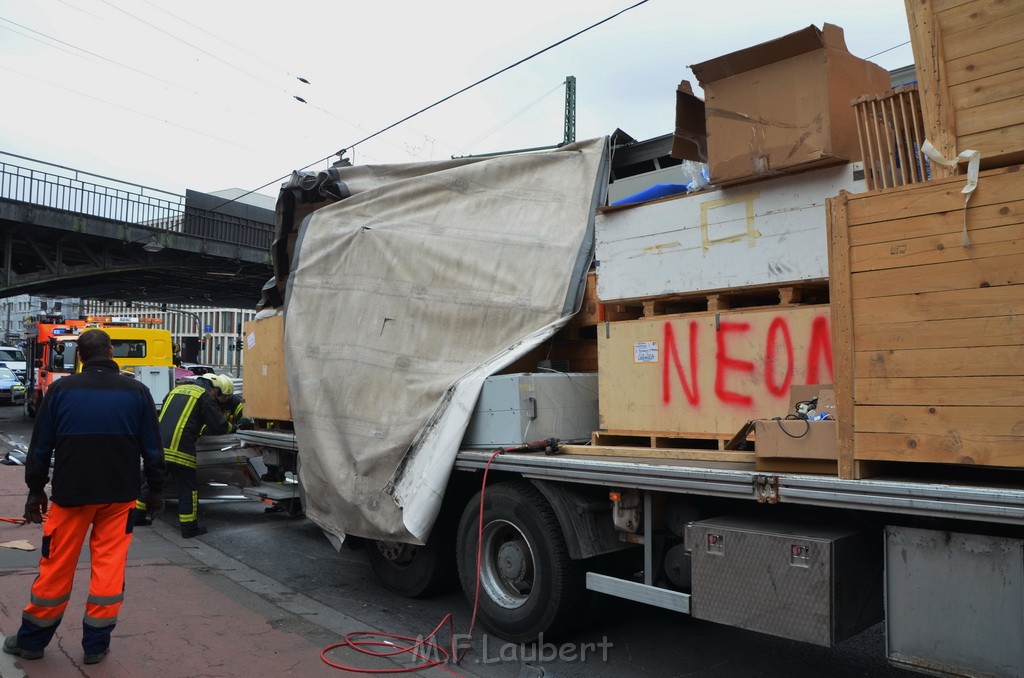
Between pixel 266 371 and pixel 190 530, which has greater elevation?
pixel 266 371

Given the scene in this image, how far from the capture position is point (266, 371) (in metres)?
8.35

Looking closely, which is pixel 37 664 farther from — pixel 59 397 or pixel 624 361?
pixel 624 361

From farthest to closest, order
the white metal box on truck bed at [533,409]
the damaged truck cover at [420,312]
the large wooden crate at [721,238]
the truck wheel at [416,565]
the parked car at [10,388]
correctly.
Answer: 1. the parked car at [10,388]
2. the truck wheel at [416,565]
3. the damaged truck cover at [420,312]
4. the white metal box on truck bed at [533,409]
5. the large wooden crate at [721,238]

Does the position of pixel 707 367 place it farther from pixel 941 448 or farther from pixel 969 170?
pixel 969 170

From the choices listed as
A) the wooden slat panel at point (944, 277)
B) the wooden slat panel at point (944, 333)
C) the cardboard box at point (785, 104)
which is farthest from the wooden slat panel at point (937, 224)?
the cardboard box at point (785, 104)

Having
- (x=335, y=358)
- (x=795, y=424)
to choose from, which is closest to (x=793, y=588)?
(x=795, y=424)

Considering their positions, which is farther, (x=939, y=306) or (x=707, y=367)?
(x=707, y=367)

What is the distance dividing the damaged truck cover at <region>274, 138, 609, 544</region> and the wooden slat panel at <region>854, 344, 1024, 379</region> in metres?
2.46

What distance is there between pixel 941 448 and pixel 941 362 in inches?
13.6

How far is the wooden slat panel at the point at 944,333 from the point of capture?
122 inches

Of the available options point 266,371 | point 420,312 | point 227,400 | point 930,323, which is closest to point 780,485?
point 930,323

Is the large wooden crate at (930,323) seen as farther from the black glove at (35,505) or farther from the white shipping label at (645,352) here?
the black glove at (35,505)

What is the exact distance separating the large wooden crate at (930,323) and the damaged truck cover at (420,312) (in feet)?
7.76

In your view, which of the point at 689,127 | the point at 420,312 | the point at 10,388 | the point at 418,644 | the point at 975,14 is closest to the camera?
the point at 975,14
